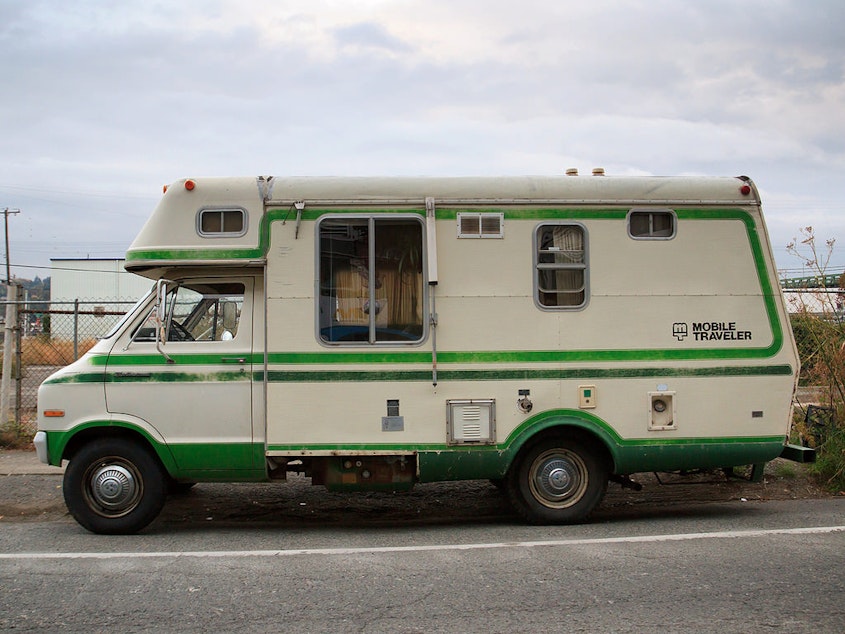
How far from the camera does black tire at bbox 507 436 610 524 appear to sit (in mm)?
7059

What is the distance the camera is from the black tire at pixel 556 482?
706 centimetres

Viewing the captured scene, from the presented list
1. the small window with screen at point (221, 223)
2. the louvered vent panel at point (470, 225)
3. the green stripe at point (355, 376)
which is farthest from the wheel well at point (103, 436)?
the louvered vent panel at point (470, 225)

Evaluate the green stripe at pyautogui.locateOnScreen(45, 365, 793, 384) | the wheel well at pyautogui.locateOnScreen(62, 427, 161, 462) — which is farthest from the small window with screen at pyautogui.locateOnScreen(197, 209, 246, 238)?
the wheel well at pyautogui.locateOnScreen(62, 427, 161, 462)

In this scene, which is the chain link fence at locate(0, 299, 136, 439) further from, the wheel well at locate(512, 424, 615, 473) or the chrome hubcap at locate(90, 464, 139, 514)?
the wheel well at locate(512, 424, 615, 473)

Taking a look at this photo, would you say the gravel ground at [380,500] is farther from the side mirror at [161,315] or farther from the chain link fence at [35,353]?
the chain link fence at [35,353]

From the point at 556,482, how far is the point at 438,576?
6.34ft

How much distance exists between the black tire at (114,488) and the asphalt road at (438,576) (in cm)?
20

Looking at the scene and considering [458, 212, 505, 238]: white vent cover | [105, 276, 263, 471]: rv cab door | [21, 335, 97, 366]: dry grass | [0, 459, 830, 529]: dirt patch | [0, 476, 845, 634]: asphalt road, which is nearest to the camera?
[0, 476, 845, 634]: asphalt road

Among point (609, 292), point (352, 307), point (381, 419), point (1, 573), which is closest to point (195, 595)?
point (1, 573)

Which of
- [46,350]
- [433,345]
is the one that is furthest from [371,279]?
[46,350]

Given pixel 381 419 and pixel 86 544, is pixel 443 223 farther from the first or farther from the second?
pixel 86 544

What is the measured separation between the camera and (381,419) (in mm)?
6832

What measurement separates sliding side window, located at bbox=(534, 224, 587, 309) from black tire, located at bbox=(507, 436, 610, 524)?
1226 mm

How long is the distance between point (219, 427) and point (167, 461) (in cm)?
52
